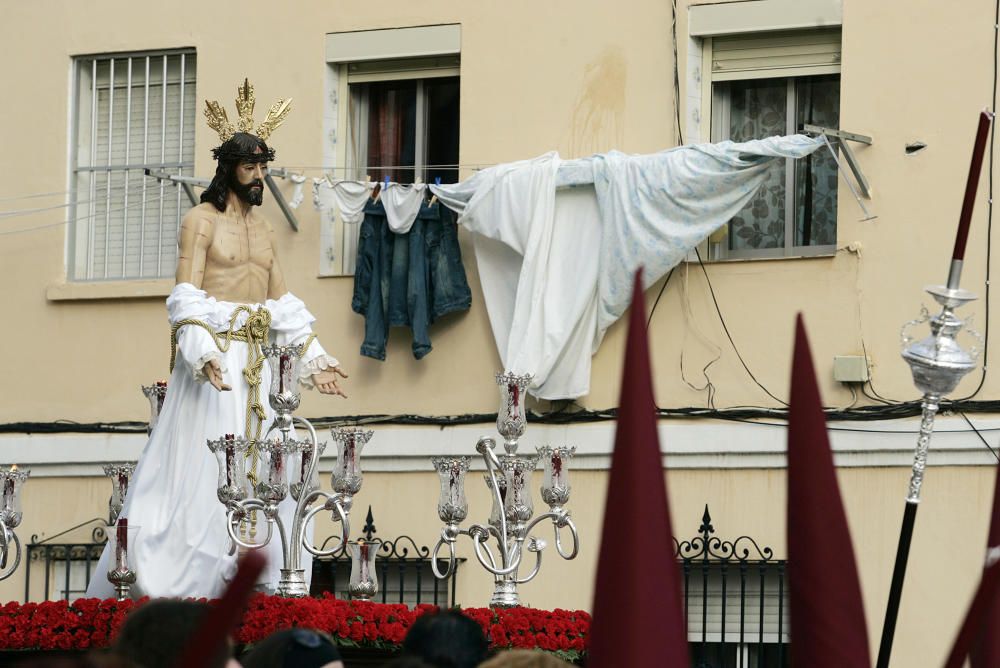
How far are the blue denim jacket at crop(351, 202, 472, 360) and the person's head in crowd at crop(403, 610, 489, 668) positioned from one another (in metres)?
8.26

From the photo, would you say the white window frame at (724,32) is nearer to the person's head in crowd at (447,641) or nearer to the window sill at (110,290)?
the window sill at (110,290)

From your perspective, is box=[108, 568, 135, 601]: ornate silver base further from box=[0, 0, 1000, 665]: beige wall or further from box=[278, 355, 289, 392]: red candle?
box=[0, 0, 1000, 665]: beige wall

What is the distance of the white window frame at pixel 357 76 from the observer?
13.2 m

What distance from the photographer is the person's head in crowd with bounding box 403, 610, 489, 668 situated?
4.39m

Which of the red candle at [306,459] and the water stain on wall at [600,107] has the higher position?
the water stain on wall at [600,107]

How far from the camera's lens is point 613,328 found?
12.6 m

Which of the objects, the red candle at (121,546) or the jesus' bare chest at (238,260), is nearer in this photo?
the red candle at (121,546)

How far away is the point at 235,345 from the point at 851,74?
13.8ft

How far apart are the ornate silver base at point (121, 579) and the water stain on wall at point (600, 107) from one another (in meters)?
4.53

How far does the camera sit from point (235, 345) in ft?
33.9

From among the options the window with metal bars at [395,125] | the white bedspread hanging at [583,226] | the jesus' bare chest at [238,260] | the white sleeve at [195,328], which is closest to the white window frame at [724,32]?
the white bedspread hanging at [583,226]

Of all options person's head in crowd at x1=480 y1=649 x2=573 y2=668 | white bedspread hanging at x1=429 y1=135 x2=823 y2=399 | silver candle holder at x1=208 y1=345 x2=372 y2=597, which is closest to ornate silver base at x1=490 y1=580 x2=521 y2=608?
silver candle holder at x1=208 y1=345 x2=372 y2=597

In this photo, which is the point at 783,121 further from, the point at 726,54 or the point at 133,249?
the point at 133,249

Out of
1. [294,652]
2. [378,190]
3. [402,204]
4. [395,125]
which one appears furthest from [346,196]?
[294,652]
